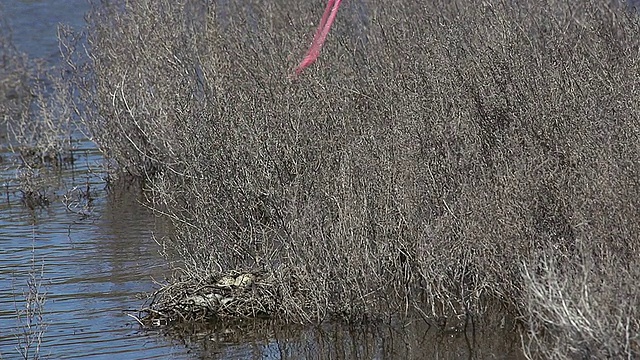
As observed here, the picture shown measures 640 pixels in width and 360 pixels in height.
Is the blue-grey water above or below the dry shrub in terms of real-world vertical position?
below

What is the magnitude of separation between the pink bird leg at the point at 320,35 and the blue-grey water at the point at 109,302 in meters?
2.00

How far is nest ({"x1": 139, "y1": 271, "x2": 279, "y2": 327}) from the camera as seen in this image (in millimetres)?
7820

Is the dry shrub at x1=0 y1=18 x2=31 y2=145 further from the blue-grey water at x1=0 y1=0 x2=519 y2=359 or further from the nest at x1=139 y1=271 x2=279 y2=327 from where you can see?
the nest at x1=139 y1=271 x2=279 y2=327

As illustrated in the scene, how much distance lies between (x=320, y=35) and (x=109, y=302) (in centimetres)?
345

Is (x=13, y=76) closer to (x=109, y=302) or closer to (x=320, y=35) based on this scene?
(x=320, y=35)

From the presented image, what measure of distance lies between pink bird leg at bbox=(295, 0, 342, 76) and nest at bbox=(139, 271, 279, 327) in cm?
238

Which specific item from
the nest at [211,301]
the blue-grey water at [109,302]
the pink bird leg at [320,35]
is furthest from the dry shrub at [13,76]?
the nest at [211,301]

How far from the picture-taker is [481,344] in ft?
23.2

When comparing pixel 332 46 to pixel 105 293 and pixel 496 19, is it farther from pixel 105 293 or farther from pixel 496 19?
pixel 105 293

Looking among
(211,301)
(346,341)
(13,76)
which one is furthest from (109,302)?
(13,76)

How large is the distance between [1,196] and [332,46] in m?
4.23

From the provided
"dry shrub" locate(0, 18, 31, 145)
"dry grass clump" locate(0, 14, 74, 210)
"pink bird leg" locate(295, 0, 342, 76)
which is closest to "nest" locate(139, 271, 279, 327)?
"pink bird leg" locate(295, 0, 342, 76)

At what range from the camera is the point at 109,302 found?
27.9ft

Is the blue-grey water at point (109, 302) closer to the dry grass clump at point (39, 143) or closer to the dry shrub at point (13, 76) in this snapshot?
the dry grass clump at point (39, 143)
